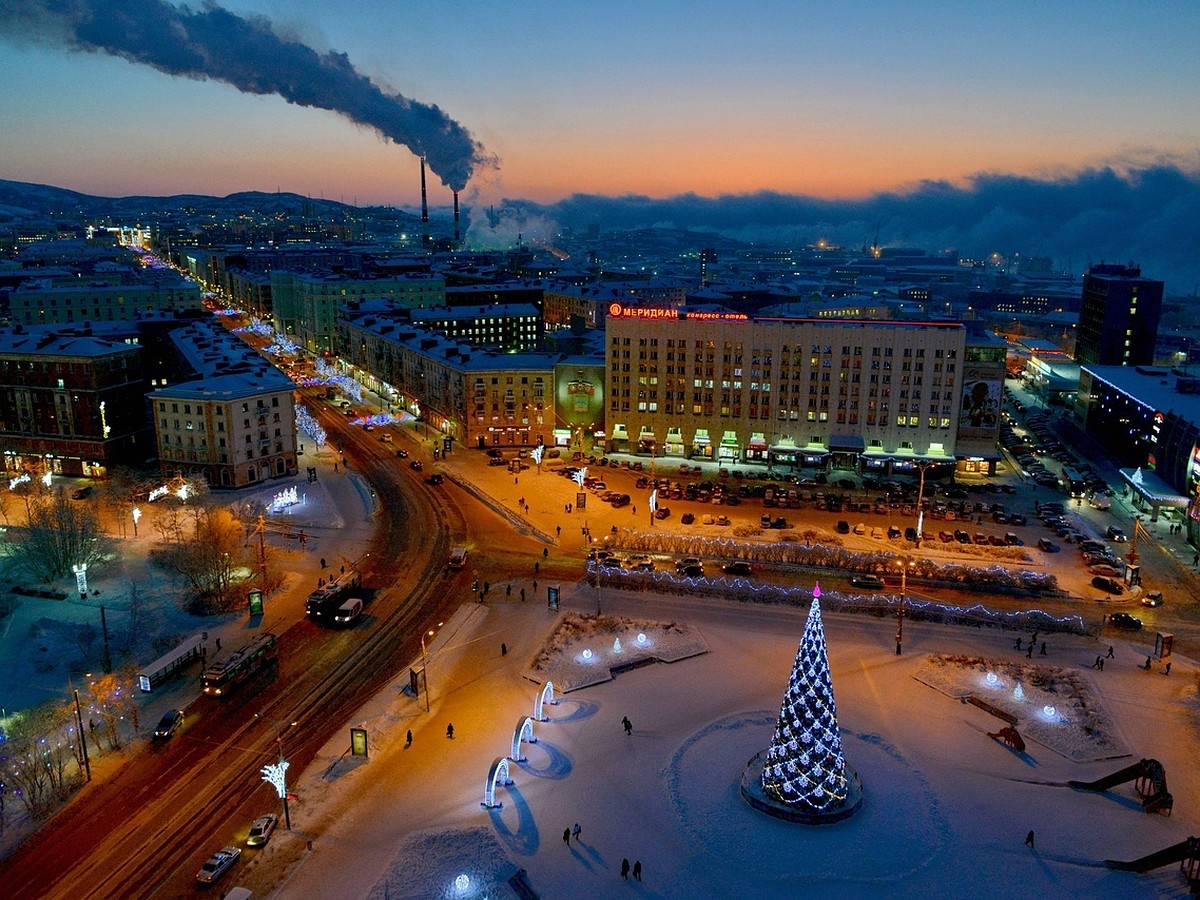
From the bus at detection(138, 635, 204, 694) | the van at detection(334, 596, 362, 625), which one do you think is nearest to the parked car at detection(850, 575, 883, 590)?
the van at detection(334, 596, 362, 625)

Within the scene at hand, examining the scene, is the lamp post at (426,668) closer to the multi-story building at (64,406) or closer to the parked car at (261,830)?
the parked car at (261,830)

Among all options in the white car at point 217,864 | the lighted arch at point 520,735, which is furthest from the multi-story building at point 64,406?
the lighted arch at point 520,735

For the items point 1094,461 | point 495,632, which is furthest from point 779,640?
point 1094,461

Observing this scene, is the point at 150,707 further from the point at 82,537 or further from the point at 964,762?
the point at 964,762

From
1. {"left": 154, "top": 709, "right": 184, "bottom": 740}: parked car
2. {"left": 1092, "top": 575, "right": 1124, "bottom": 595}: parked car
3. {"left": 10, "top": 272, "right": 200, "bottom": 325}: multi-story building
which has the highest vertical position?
{"left": 10, "top": 272, "right": 200, "bottom": 325}: multi-story building

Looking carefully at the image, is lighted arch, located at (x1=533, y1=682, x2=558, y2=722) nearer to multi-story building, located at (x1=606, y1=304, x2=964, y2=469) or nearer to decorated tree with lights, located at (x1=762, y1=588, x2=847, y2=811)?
decorated tree with lights, located at (x1=762, y1=588, x2=847, y2=811)

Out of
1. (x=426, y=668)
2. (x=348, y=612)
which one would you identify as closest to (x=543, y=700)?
(x=426, y=668)
